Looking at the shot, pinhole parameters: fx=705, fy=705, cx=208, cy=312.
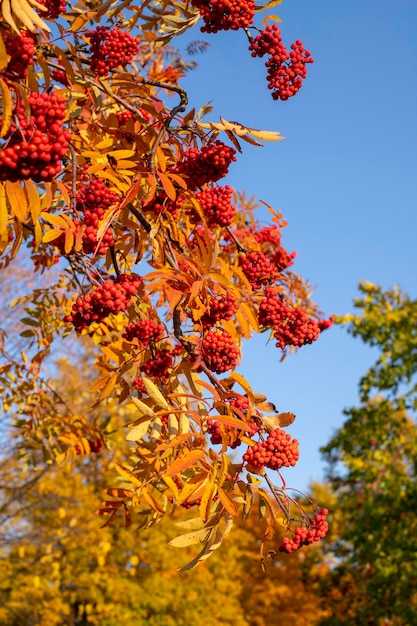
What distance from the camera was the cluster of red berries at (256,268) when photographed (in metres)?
4.03

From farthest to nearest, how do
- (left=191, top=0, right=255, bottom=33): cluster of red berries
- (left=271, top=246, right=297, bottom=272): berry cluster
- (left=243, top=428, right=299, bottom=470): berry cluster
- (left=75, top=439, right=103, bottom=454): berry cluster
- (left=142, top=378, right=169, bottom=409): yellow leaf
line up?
1. (left=75, top=439, right=103, bottom=454): berry cluster
2. (left=271, top=246, right=297, bottom=272): berry cluster
3. (left=191, top=0, right=255, bottom=33): cluster of red berries
4. (left=142, top=378, right=169, bottom=409): yellow leaf
5. (left=243, top=428, right=299, bottom=470): berry cluster

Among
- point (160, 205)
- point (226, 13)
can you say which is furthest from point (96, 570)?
point (226, 13)

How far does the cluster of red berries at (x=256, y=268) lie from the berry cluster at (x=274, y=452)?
1.58m

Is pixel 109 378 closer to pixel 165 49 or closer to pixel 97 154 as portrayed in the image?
pixel 97 154

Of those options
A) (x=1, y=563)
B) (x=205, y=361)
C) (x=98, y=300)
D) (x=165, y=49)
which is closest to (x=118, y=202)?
(x=98, y=300)

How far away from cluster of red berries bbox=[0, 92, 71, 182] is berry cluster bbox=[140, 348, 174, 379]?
1258mm

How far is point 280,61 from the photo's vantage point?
3.15 m

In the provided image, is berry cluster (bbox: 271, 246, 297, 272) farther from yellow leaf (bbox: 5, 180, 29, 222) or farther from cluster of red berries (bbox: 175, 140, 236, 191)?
yellow leaf (bbox: 5, 180, 29, 222)

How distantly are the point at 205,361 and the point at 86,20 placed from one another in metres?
1.60

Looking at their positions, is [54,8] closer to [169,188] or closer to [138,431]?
[169,188]

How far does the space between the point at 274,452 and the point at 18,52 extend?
1635mm

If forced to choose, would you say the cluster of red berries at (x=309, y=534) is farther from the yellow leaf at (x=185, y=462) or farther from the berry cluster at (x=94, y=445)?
the berry cluster at (x=94, y=445)

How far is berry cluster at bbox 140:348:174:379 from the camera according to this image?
3230 millimetres

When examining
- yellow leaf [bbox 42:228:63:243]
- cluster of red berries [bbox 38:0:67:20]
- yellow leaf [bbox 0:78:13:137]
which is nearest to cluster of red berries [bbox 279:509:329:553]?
yellow leaf [bbox 42:228:63:243]
